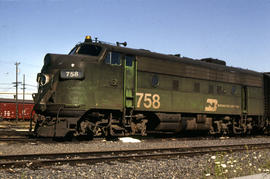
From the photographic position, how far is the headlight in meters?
12.0

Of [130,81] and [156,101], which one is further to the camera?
[156,101]

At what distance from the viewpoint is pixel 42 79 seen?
482 inches

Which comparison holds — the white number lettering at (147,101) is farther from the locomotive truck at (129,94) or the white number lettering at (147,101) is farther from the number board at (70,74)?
the number board at (70,74)

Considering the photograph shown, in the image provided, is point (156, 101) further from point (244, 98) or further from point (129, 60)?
point (244, 98)

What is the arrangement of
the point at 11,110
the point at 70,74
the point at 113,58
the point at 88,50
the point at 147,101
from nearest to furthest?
the point at 70,74 → the point at 113,58 → the point at 88,50 → the point at 147,101 → the point at 11,110

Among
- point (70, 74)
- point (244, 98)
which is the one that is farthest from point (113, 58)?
point (244, 98)

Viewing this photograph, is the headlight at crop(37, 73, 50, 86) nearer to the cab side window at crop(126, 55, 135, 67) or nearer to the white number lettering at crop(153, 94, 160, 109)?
the cab side window at crop(126, 55, 135, 67)

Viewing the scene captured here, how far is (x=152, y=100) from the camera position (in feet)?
45.9

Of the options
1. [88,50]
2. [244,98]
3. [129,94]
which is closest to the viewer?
[88,50]

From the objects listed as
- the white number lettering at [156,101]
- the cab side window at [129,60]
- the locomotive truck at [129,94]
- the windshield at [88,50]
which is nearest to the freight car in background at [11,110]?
the locomotive truck at [129,94]

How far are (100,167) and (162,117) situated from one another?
7.14 meters

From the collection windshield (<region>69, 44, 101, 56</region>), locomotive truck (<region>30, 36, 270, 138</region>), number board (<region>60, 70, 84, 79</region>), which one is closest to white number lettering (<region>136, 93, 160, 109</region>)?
locomotive truck (<region>30, 36, 270, 138</region>)

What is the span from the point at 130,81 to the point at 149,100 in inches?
52.6

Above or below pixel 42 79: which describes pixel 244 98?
below
